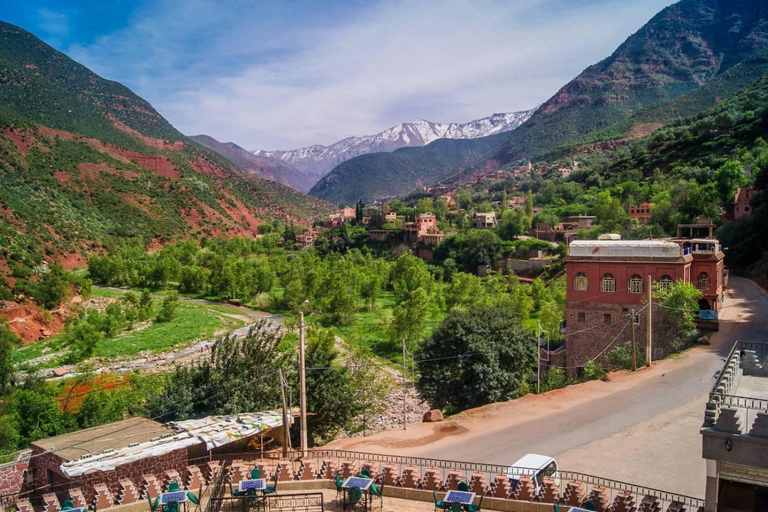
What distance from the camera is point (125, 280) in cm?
7025

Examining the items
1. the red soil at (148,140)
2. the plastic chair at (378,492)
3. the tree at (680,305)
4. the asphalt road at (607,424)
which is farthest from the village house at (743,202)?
the red soil at (148,140)

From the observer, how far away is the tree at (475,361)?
22.7m

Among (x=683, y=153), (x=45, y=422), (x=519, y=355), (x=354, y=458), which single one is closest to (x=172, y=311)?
(x=45, y=422)

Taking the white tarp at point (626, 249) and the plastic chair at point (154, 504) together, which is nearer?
the plastic chair at point (154, 504)

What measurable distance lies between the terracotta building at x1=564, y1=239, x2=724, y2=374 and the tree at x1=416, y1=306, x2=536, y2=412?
609 centimetres

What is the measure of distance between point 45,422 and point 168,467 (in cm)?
1309

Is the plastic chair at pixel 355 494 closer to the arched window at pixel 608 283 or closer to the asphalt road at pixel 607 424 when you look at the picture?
the asphalt road at pixel 607 424

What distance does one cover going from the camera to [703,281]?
28.6 metres

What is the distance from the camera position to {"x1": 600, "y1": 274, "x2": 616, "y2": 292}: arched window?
28.9 m

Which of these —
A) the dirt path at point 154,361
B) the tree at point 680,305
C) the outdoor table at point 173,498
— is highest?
the tree at point 680,305

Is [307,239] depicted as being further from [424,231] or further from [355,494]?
[355,494]

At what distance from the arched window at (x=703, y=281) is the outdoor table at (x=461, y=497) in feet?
74.1

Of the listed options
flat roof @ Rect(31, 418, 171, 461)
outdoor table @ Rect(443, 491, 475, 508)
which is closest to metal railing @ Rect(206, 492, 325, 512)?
outdoor table @ Rect(443, 491, 475, 508)

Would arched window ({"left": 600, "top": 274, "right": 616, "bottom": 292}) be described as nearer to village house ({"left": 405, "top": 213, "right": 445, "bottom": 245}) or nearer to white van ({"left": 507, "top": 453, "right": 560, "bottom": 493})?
white van ({"left": 507, "top": 453, "right": 560, "bottom": 493})
